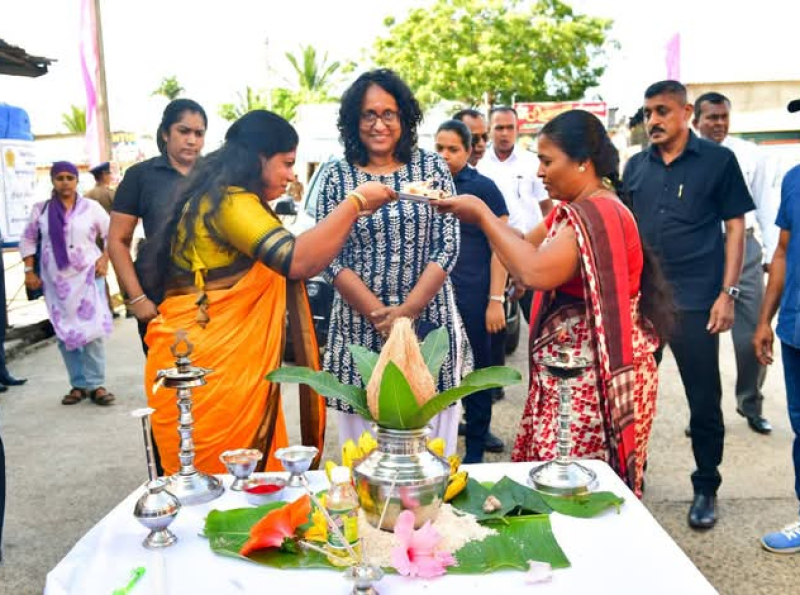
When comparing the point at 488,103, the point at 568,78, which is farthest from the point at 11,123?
the point at 568,78

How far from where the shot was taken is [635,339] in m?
2.51

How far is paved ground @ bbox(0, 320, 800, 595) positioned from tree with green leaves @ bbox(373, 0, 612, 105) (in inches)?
822

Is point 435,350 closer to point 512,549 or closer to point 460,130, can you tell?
point 512,549

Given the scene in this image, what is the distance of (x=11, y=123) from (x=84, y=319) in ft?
11.3

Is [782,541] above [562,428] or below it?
below

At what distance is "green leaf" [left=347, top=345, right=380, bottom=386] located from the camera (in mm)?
1699

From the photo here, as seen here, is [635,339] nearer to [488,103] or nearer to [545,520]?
[545,520]

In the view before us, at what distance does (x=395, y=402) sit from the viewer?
1.50m

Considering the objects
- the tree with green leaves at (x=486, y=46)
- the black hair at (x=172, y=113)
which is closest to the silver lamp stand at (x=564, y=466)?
the black hair at (x=172, y=113)

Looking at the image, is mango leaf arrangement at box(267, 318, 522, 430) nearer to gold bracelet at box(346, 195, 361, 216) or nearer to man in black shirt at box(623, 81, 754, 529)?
gold bracelet at box(346, 195, 361, 216)

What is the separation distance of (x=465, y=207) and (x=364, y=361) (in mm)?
973

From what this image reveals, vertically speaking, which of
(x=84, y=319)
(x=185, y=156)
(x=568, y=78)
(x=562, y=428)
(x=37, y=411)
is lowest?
(x=37, y=411)

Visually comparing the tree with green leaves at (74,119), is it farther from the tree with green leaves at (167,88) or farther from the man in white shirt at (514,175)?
the man in white shirt at (514,175)

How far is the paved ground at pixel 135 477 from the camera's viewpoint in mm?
3152
